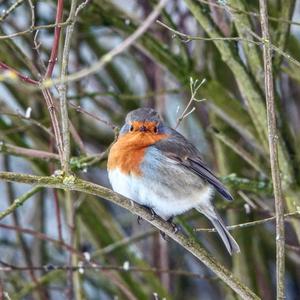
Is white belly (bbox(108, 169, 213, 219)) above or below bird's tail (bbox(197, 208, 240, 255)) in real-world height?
above

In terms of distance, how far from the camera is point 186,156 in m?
3.32

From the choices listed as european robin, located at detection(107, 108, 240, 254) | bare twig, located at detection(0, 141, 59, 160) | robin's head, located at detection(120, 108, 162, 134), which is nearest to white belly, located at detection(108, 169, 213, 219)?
european robin, located at detection(107, 108, 240, 254)

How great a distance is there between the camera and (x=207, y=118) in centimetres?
498

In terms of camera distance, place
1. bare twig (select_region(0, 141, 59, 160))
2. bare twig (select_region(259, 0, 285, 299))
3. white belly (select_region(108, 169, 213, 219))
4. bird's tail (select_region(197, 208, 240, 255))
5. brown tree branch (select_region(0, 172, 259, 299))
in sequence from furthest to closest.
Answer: bare twig (select_region(0, 141, 59, 160))
bird's tail (select_region(197, 208, 240, 255))
white belly (select_region(108, 169, 213, 219))
bare twig (select_region(259, 0, 285, 299))
brown tree branch (select_region(0, 172, 259, 299))

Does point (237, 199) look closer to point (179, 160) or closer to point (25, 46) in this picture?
point (179, 160)

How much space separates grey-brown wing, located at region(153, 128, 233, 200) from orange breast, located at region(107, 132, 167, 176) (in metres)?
0.06

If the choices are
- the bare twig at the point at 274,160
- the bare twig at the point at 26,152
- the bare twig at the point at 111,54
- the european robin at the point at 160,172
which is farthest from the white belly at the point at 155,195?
the bare twig at the point at 111,54

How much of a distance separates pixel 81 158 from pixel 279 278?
4.18ft

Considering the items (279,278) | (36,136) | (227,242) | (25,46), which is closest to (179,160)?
(227,242)

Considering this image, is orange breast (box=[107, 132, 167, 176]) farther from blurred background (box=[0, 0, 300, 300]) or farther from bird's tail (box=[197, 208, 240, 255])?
bird's tail (box=[197, 208, 240, 255])

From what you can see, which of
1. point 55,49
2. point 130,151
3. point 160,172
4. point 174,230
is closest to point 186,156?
point 160,172

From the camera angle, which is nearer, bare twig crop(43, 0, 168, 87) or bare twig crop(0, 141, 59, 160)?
bare twig crop(43, 0, 168, 87)

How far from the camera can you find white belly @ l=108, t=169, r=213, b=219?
121 inches

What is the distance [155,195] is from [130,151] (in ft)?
0.69
